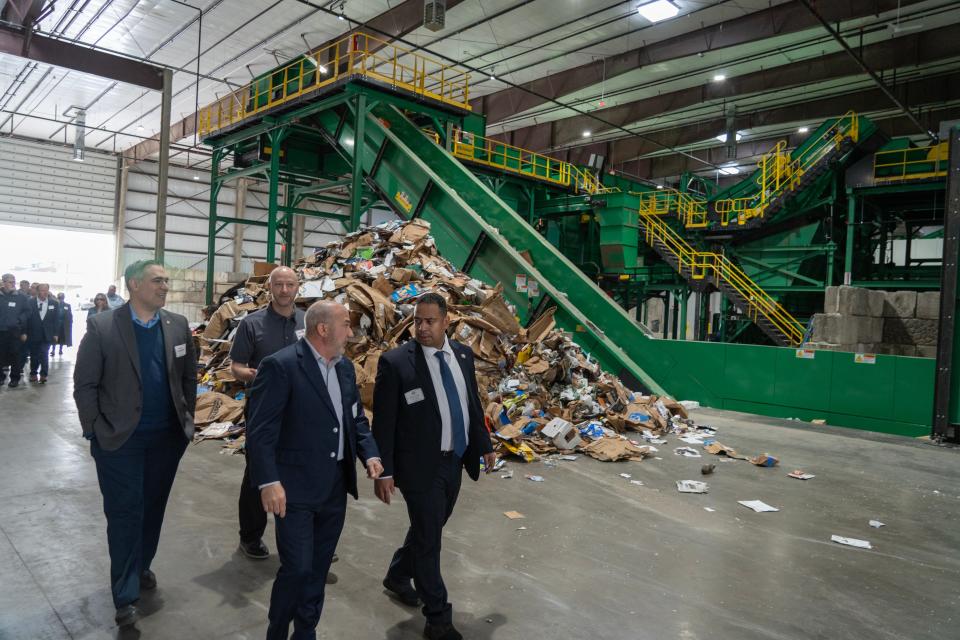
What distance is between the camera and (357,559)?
3.75 metres

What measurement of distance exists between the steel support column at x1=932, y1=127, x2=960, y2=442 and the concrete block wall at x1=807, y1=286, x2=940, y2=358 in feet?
10.5

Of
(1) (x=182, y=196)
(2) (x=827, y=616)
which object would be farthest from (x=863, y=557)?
(1) (x=182, y=196)

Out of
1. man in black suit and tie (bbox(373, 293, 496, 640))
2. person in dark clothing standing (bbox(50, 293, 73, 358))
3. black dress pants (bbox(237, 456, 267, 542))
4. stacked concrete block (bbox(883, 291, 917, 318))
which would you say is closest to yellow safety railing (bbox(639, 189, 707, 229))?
stacked concrete block (bbox(883, 291, 917, 318))

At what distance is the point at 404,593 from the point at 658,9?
45.1ft

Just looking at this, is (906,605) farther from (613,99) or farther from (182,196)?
(182,196)

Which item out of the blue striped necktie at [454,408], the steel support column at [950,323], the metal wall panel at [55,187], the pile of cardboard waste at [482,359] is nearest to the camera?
the blue striped necktie at [454,408]

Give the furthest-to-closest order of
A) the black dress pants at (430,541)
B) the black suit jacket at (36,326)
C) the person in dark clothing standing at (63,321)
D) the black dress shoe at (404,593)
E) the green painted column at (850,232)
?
the green painted column at (850,232)
the person in dark clothing standing at (63,321)
the black suit jacket at (36,326)
the black dress shoe at (404,593)
the black dress pants at (430,541)

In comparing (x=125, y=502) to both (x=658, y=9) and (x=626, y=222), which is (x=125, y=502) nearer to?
(x=658, y=9)

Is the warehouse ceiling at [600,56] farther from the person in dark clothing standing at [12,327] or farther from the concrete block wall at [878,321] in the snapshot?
the person in dark clothing standing at [12,327]

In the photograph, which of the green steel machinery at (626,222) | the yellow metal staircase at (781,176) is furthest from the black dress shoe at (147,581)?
the yellow metal staircase at (781,176)

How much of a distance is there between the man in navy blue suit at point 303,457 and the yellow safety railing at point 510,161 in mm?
12267

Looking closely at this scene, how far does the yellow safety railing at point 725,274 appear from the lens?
48.0 feet

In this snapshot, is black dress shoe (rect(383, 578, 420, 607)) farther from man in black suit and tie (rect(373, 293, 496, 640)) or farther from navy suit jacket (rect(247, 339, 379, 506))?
navy suit jacket (rect(247, 339, 379, 506))

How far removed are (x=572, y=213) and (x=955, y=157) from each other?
10.2m
